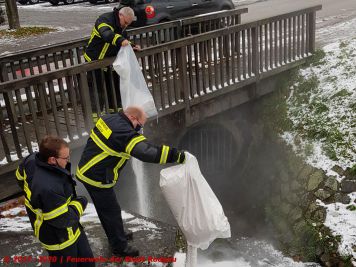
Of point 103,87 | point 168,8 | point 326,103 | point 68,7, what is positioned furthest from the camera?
point 68,7

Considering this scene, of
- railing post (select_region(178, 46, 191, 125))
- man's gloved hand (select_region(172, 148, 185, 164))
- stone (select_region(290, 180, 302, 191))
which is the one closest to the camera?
man's gloved hand (select_region(172, 148, 185, 164))

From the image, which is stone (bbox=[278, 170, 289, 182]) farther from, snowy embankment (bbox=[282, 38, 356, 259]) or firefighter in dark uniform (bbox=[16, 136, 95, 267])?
firefighter in dark uniform (bbox=[16, 136, 95, 267])

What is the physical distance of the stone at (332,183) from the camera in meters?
7.27

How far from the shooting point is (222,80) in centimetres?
759

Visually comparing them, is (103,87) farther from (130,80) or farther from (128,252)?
(128,252)

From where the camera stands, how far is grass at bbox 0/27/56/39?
60.8ft

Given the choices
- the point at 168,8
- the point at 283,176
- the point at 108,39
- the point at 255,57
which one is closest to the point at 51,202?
the point at 108,39

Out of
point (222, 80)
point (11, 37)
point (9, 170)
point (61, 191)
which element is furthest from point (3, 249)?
point (11, 37)

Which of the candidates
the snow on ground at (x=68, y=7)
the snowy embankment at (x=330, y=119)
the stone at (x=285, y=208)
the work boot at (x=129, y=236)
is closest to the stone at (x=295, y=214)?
the stone at (x=285, y=208)

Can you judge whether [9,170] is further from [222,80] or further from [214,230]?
[222,80]

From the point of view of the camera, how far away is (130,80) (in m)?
5.89

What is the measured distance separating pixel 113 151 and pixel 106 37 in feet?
7.71

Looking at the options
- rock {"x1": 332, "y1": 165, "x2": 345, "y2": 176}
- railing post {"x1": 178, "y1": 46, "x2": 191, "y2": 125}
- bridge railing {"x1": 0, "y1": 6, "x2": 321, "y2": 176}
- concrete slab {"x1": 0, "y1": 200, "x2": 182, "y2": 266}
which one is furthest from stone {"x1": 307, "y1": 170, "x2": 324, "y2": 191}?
concrete slab {"x1": 0, "y1": 200, "x2": 182, "y2": 266}

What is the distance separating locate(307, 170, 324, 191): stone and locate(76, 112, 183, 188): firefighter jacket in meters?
4.15
